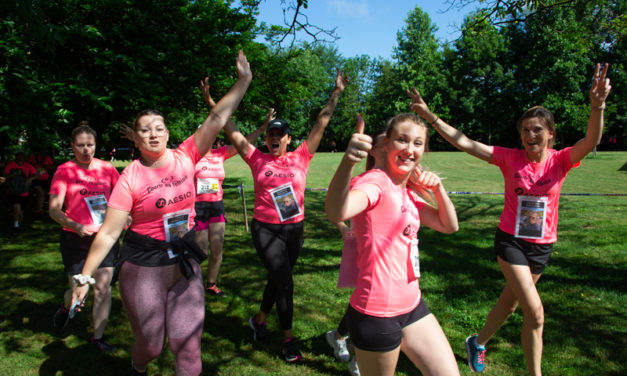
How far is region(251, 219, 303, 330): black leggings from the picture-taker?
367cm

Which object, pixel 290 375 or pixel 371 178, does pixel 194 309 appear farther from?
pixel 371 178

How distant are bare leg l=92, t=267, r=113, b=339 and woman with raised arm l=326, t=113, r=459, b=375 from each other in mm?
2795

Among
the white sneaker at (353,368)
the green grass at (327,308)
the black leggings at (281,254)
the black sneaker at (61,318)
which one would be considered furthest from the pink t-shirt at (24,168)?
the white sneaker at (353,368)

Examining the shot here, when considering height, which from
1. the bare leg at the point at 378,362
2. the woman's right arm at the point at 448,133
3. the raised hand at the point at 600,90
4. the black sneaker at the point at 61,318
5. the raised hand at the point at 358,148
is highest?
the raised hand at the point at 600,90

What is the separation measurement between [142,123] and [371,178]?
165 cm

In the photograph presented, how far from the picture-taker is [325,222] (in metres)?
9.69

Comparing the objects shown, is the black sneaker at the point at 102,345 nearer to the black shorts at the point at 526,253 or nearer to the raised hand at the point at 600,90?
the black shorts at the point at 526,253

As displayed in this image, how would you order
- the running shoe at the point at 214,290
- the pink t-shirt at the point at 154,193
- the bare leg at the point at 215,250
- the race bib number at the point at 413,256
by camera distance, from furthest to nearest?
the bare leg at the point at 215,250 < the running shoe at the point at 214,290 < the pink t-shirt at the point at 154,193 < the race bib number at the point at 413,256

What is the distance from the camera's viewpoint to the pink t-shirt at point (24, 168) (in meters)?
9.19

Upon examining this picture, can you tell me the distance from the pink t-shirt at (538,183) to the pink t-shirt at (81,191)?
3826 millimetres

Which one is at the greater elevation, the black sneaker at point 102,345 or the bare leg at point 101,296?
the bare leg at point 101,296

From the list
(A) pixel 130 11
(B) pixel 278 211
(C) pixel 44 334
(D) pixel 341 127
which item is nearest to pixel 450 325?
(B) pixel 278 211

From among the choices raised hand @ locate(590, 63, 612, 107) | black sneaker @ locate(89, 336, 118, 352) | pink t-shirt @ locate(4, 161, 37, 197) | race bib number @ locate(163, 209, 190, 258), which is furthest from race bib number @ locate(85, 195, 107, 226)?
pink t-shirt @ locate(4, 161, 37, 197)

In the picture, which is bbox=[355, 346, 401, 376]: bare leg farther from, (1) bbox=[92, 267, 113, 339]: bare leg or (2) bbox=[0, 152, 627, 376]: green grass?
(1) bbox=[92, 267, 113, 339]: bare leg
